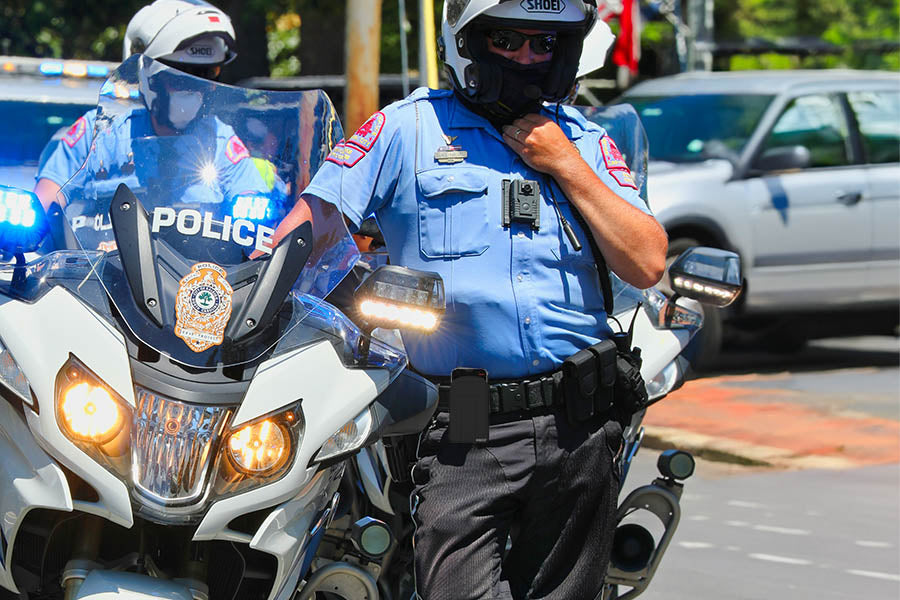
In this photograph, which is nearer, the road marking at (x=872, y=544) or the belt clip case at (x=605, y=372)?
the belt clip case at (x=605, y=372)

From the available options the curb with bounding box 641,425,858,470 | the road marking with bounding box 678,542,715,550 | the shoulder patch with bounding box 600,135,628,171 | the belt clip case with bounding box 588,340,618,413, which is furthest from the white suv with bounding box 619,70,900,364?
the belt clip case with bounding box 588,340,618,413

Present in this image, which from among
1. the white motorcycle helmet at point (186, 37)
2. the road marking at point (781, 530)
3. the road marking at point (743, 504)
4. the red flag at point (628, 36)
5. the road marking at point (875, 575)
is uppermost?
the white motorcycle helmet at point (186, 37)

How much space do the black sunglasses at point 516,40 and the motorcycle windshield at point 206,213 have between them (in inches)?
18.3

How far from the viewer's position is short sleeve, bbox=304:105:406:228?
3264 mm

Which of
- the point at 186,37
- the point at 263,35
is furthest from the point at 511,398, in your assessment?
the point at 263,35

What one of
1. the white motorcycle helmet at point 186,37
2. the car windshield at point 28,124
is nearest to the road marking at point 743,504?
the white motorcycle helmet at point 186,37

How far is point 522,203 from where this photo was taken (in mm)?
3275

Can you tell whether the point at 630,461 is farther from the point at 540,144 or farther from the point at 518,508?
the point at 540,144

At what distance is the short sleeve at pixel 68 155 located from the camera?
5148mm

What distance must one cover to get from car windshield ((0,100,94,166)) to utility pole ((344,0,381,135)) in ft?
5.95

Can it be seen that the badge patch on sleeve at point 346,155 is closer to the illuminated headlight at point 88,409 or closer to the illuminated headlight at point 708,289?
the illuminated headlight at point 88,409

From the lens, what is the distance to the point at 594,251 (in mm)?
3363

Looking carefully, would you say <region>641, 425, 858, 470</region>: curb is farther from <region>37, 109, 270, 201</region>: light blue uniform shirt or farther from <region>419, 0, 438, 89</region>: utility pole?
<region>37, 109, 270, 201</region>: light blue uniform shirt

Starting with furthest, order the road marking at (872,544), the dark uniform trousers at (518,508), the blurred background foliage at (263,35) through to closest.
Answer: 1. the blurred background foliage at (263,35)
2. the road marking at (872,544)
3. the dark uniform trousers at (518,508)
